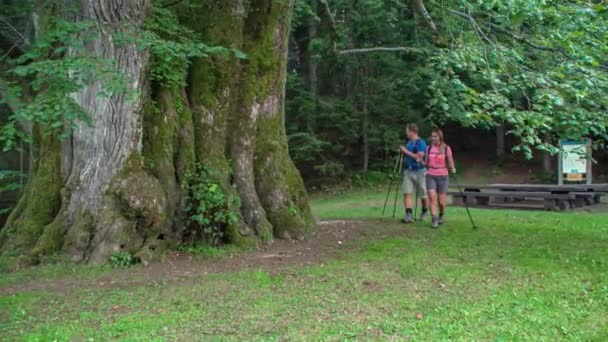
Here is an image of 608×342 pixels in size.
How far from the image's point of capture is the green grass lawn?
182 inches

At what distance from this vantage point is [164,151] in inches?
298

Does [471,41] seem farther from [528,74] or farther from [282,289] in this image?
[282,289]

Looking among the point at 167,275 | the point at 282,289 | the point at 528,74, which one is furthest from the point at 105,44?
the point at 528,74

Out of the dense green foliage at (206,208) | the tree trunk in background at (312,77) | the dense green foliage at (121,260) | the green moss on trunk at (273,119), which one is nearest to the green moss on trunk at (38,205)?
the dense green foliage at (121,260)

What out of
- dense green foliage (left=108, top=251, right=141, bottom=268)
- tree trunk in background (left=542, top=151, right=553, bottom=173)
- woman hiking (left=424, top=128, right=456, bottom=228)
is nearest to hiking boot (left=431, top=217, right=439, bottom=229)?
woman hiking (left=424, top=128, right=456, bottom=228)

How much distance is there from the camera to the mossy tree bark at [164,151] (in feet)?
22.6

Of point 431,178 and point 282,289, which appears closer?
point 282,289

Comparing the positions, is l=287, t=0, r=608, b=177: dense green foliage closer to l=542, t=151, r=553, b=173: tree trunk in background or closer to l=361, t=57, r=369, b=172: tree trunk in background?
l=361, t=57, r=369, b=172: tree trunk in background

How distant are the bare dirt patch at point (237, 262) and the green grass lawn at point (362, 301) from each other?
20 centimetres

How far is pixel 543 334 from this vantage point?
4.58 meters

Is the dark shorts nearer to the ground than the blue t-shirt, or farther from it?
nearer to the ground

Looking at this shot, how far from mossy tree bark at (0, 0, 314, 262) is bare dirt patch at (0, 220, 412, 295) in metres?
0.28

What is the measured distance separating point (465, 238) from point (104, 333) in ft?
18.8

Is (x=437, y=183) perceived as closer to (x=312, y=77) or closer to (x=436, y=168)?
(x=436, y=168)
